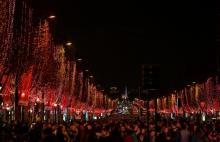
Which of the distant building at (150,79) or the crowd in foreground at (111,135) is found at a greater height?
the distant building at (150,79)

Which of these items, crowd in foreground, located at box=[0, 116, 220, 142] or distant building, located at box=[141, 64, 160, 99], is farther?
crowd in foreground, located at box=[0, 116, 220, 142]

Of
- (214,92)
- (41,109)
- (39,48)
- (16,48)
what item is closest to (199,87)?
(214,92)

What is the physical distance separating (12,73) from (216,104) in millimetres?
59810

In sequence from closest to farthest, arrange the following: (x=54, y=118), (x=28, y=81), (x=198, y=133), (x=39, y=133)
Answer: (x=198, y=133)
(x=39, y=133)
(x=28, y=81)
(x=54, y=118)

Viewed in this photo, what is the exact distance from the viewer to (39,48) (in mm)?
55000

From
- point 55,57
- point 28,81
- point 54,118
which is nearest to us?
point 28,81

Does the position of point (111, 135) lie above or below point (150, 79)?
below

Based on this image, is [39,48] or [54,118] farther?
[54,118]

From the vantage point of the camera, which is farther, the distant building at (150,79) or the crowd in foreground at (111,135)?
the crowd in foreground at (111,135)

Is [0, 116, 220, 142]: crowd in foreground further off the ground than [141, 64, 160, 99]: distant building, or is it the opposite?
[141, 64, 160, 99]: distant building

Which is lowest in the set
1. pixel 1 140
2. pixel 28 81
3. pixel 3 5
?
pixel 1 140

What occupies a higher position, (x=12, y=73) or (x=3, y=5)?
(x=3, y=5)

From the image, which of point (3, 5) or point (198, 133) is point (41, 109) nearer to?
point (3, 5)

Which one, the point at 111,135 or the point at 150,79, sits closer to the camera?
the point at 150,79
